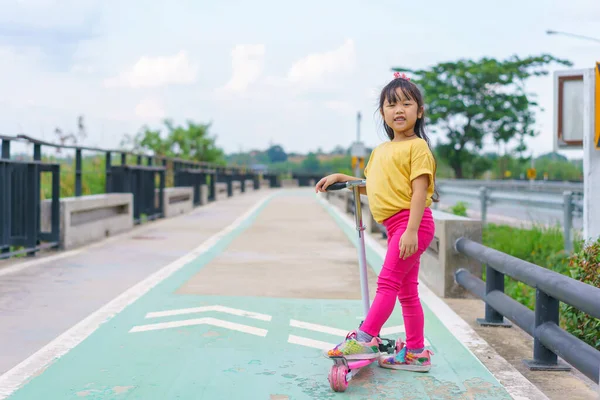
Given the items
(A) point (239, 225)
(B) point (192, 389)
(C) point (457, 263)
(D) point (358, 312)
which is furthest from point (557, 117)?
(A) point (239, 225)

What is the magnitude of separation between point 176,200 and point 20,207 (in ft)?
35.7

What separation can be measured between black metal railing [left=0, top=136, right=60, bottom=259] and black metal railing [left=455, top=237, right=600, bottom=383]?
20.5 ft

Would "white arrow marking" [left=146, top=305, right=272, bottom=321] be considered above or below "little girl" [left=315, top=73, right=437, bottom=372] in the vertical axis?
below

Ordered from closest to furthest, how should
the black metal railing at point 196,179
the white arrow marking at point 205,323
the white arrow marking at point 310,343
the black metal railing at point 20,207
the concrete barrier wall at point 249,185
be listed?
the white arrow marking at point 310,343
the white arrow marking at point 205,323
the black metal railing at point 20,207
the black metal railing at point 196,179
the concrete barrier wall at point 249,185

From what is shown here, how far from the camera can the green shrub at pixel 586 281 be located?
17.1 ft

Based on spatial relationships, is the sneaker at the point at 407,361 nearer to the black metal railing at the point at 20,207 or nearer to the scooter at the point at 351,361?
the scooter at the point at 351,361

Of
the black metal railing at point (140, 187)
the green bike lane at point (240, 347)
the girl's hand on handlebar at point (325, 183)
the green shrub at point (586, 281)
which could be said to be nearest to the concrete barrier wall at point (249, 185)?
the black metal railing at point (140, 187)

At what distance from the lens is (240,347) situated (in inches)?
213

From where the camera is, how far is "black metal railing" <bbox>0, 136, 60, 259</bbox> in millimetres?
9984

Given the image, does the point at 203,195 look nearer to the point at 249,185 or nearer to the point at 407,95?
the point at 407,95

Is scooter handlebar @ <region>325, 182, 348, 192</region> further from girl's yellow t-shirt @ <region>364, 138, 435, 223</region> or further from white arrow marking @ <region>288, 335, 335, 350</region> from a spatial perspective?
white arrow marking @ <region>288, 335, 335, 350</region>

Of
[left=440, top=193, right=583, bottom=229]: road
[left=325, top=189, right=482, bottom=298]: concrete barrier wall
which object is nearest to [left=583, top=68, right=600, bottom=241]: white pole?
[left=325, top=189, right=482, bottom=298]: concrete barrier wall

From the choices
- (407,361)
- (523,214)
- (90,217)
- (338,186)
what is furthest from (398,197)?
(523,214)

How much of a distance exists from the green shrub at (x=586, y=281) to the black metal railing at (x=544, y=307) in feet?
1.15
